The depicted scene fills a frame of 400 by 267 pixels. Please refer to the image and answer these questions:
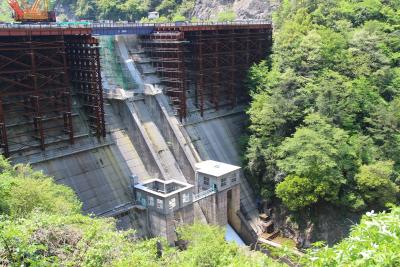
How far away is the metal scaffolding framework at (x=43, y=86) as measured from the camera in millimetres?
27531

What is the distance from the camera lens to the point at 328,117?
36594mm

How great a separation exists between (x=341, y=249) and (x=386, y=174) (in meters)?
26.2

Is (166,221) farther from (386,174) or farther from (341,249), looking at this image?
(341,249)

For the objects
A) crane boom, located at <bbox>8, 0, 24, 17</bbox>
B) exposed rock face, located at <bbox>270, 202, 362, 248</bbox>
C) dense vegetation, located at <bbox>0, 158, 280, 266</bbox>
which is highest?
crane boom, located at <bbox>8, 0, 24, 17</bbox>

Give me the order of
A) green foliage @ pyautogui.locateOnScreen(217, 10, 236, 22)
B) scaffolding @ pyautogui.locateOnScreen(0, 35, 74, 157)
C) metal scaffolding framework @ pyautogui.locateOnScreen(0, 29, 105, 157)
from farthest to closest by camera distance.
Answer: green foliage @ pyautogui.locateOnScreen(217, 10, 236, 22), metal scaffolding framework @ pyautogui.locateOnScreen(0, 29, 105, 157), scaffolding @ pyautogui.locateOnScreen(0, 35, 74, 157)

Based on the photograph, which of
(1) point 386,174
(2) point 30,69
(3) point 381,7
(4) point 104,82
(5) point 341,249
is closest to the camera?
(5) point 341,249

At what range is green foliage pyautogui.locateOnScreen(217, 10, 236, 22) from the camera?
72650 mm

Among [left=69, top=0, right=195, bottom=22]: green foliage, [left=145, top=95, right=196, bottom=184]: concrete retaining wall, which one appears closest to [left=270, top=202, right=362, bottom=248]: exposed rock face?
[left=145, top=95, right=196, bottom=184]: concrete retaining wall

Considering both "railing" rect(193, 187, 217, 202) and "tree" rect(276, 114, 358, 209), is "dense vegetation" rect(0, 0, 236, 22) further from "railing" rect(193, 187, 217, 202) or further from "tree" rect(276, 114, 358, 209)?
"railing" rect(193, 187, 217, 202)

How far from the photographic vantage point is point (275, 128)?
38.0 meters

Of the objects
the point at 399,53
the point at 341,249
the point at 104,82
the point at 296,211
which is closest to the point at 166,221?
the point at 296,211

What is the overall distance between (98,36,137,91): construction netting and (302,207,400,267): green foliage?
3023cm

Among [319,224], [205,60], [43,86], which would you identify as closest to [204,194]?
[319,224]

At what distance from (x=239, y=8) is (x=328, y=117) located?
45.2m
